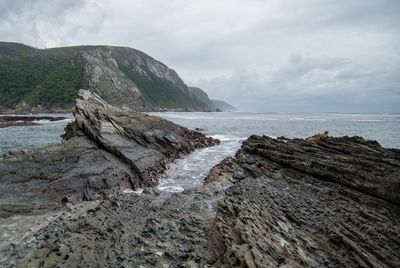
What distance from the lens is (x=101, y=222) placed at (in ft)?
41.2

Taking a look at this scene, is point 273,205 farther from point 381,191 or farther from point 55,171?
point 55,171

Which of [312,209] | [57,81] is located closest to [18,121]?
[312,209]

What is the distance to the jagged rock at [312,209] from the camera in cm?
965

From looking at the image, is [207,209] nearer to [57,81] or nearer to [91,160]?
[91,160]

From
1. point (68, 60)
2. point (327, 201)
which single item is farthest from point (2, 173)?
point (68, 60)

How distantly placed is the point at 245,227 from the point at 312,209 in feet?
16.3

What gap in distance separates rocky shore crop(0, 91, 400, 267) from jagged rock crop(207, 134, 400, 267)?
5 cm

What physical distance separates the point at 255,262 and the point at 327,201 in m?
8.27

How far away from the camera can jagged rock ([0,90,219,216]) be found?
1819 centimetres

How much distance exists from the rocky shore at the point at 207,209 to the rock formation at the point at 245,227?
5 centimetres

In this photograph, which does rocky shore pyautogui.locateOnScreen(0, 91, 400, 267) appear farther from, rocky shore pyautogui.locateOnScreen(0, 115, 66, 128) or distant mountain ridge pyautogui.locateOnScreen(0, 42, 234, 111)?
distant mountain ridge pyautogui.locateOnScreen(0, 42, 234, 111)

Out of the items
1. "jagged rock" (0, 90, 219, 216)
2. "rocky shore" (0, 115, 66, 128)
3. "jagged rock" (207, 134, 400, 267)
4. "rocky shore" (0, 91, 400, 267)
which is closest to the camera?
"jagged rock" (207, 134, 400, 267)

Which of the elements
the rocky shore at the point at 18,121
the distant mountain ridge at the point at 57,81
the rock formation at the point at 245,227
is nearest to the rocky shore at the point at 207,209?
the rock formation at the point at 245,227

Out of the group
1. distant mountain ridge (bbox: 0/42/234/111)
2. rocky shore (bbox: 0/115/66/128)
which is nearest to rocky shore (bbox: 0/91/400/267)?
rocky shore (bbox: 0/115/66/128)
